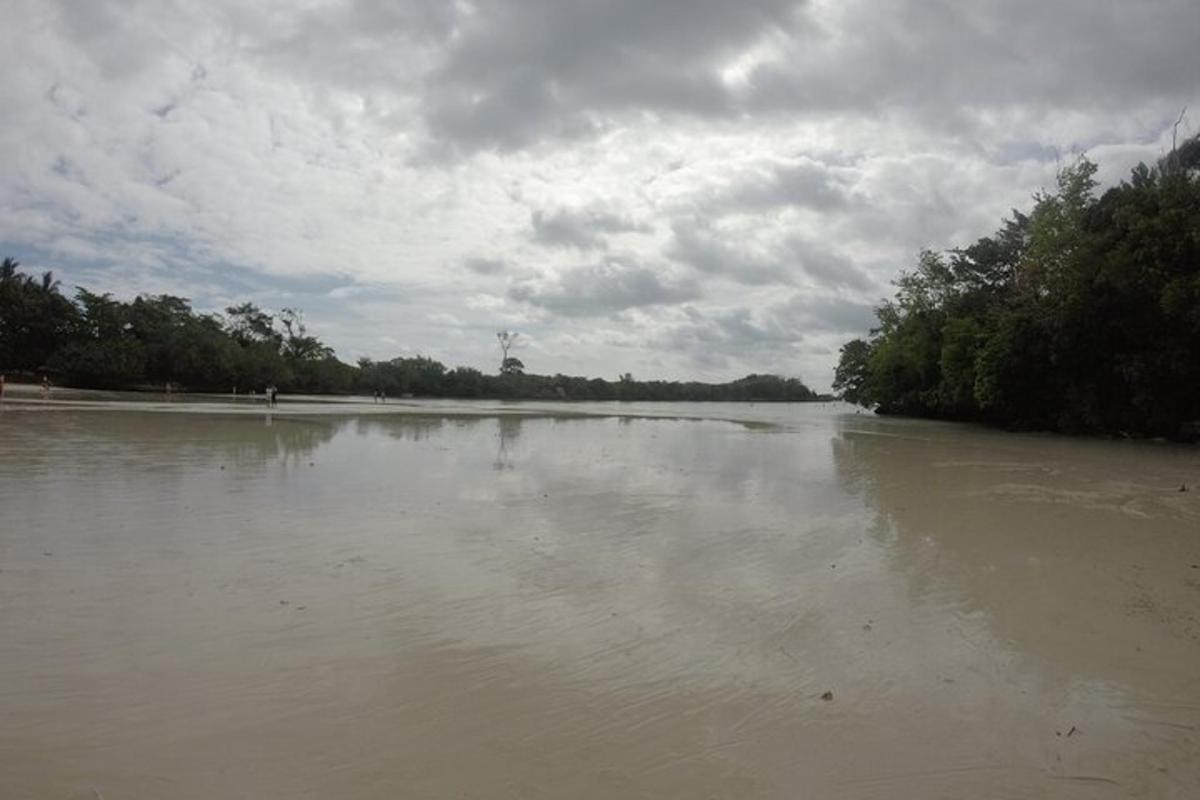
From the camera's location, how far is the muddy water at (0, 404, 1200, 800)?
9.82ft

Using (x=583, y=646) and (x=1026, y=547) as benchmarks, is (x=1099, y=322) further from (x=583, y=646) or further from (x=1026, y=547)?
(x=583, y=646)

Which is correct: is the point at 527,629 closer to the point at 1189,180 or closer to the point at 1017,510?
the point at 1017,510

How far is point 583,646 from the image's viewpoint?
446 centimetres

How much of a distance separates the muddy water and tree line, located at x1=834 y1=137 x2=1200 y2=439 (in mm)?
17993

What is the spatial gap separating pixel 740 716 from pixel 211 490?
874cm

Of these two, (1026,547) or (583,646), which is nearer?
(583,646)

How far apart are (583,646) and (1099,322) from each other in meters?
28.4

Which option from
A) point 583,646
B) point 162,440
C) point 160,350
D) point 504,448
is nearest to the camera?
point 583,646

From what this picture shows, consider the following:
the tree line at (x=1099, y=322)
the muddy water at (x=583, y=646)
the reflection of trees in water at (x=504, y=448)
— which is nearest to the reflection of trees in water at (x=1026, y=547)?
the muddy water at (x=583, y=646)

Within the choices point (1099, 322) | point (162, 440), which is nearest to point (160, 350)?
point (162, 440)

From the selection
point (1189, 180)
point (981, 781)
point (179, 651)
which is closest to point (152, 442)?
point (179, 651)

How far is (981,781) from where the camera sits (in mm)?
2949

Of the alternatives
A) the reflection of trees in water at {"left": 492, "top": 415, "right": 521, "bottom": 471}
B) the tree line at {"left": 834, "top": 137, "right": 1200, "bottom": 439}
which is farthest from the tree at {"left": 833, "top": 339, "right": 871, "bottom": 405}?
the reflection of trees in water at {"left": 492, "top": 415, "right": 521, "bottom": 471}

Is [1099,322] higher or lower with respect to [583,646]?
higher
